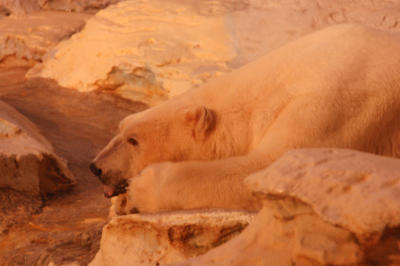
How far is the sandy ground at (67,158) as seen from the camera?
11.3ft

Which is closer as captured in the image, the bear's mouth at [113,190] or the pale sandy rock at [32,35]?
the bear's mouth at [113,190]

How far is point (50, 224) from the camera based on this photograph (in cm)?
411

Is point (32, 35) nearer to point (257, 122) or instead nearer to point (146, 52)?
point (146, 52)

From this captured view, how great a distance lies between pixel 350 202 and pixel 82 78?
300 inches

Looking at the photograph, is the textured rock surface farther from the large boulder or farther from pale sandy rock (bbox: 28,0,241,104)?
the large boulder

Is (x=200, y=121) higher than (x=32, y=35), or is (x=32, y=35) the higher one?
(x=200, y=121)

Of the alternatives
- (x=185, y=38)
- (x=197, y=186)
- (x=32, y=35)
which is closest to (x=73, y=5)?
(x=32, y=35)

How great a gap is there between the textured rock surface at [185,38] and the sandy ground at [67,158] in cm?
40

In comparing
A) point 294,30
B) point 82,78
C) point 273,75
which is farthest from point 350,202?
point 82,78

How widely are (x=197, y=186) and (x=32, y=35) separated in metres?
8.75

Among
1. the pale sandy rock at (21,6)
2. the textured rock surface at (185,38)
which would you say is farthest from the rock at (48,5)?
the textured rock surface at (185,38)

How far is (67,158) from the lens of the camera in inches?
233

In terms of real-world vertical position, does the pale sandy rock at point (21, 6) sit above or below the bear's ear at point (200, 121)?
below

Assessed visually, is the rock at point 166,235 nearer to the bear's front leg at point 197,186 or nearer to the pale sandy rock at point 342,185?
the bear's front leg at point 197,186
